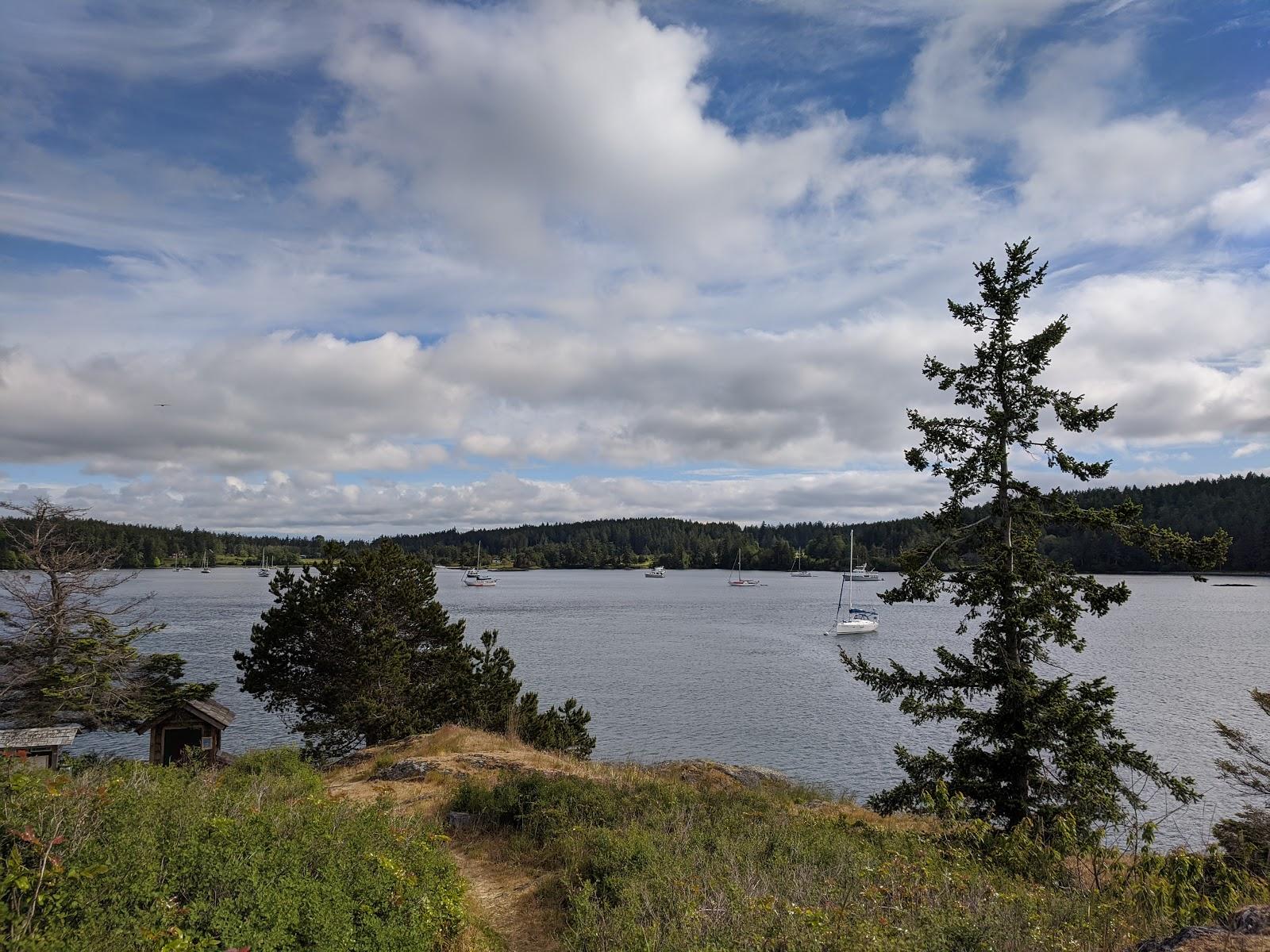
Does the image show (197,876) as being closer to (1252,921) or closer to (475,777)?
(1252,921)

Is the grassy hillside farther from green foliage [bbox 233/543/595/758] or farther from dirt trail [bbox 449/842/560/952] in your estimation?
green foliage [bbox 233/543/595/758]

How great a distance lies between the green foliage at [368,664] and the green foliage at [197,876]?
1422 centimetres

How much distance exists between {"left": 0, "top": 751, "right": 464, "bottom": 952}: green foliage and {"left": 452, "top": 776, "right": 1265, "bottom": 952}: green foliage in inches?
74.3

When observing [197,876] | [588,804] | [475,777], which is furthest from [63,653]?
[197,876]

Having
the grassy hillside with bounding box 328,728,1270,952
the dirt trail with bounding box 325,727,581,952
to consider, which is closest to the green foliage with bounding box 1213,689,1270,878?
the grassy hillside with bounding box 328,728,1270,952

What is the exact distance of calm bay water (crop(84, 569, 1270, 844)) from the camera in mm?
29531

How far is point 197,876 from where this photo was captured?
243 inches

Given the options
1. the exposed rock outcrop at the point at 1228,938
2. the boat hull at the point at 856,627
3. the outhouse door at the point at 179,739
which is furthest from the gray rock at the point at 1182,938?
the boat hull at the point at 856,627

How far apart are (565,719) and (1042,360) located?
18169mm

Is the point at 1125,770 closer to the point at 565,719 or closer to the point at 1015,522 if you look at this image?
the point at 1015,522

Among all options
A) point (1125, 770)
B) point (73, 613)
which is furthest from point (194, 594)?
point (1125, 770)

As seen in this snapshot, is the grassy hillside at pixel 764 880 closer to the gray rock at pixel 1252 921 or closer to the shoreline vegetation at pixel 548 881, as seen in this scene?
the shoreline vegetation at pixel 548 881

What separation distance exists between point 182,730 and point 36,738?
14.2 feet

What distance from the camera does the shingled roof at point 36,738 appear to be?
53.2 ft
